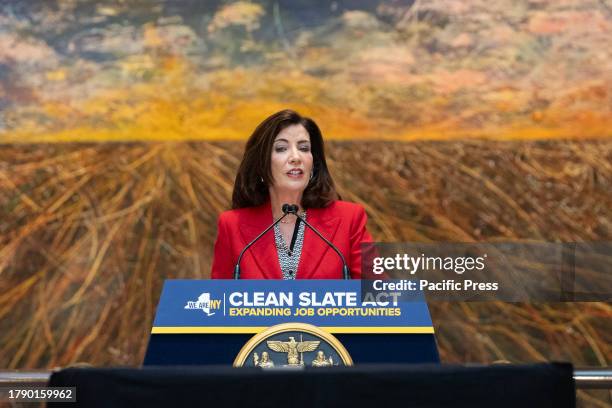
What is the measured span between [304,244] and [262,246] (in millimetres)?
122

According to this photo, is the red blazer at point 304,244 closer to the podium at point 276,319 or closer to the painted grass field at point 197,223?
the podium at point 276,319

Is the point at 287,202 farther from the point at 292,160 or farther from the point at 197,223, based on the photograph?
the point at 197,223

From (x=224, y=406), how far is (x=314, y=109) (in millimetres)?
3114

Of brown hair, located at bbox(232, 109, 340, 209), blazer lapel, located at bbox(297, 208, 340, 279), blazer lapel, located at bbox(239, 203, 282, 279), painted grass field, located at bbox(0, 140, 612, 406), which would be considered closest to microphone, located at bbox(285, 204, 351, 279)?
blazer lapel, located at bbox(297, 208, 340, 279)

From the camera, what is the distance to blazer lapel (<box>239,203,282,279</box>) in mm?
2203

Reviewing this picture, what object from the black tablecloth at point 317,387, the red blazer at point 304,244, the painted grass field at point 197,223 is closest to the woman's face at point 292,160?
the red blazer at point 304,244

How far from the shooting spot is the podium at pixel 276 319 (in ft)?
5.14

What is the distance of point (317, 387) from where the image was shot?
4.35 feet

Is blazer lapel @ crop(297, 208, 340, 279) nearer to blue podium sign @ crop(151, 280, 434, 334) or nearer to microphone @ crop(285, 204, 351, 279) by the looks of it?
microphone @ crop(285, 204, 351, 279)

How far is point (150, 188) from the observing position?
4.27 metres

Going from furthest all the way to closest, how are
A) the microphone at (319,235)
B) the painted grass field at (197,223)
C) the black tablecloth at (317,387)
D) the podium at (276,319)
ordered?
the painted grass field at (197,223) < the microphone at (319,235) < the podium at (276,319) < the black tablecloth at (317,387)

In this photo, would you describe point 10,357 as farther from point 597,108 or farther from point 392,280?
point 597,108

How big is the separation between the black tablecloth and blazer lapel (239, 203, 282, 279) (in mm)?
836

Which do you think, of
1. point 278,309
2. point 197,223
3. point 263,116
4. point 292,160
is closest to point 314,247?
point 292,160
